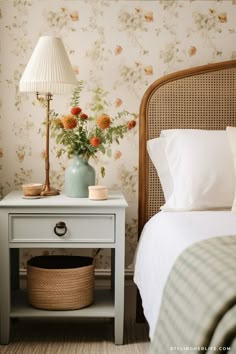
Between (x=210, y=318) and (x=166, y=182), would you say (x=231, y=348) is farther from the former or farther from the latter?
(x=166, y=182)

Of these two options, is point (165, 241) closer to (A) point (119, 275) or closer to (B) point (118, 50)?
(A) point (119, 275)

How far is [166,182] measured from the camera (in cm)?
286

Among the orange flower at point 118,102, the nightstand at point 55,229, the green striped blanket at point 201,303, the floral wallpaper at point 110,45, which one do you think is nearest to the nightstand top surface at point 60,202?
the nightstand at point 55,229

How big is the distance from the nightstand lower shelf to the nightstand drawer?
34 centimetres

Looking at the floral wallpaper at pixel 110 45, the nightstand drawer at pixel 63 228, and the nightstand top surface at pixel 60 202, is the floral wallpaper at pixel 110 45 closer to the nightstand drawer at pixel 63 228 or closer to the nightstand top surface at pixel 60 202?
the nightstand top surface at pixel 60 202

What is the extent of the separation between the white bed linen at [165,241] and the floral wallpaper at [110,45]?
2.29ft

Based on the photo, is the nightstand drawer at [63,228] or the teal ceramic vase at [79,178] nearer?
the nightstand drawer at [63,228]

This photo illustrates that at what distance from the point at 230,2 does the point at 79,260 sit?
5.17 ft

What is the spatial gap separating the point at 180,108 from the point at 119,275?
0.93 m

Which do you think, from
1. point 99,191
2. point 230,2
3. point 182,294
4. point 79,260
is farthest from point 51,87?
point 182,294

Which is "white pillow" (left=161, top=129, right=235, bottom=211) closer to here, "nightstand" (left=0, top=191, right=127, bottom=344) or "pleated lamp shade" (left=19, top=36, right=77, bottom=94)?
"nightstand" (left=0, top=191, right=127, bottom=344)

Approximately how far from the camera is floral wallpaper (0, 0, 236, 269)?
307 centimetres

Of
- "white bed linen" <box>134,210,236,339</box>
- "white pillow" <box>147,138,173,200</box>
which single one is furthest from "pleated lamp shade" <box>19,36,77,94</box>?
"white bed linen" <box>134,210,236,339</box>

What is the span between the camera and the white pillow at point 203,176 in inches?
102
